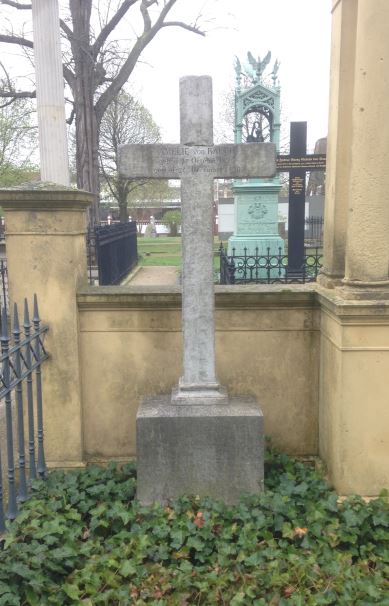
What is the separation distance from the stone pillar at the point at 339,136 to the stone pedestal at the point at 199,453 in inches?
54.8

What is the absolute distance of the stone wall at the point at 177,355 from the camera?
4348 millimetres

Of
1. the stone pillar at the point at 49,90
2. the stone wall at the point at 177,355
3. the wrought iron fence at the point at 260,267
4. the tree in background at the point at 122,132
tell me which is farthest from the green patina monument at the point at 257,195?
the tree in background at the point at 122,132

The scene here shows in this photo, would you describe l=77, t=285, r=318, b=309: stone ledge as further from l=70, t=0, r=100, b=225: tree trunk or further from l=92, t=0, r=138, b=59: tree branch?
l=92, t=0, r=138, b=59: tree branch

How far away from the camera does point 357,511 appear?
11.5ft

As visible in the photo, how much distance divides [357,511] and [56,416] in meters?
2.35

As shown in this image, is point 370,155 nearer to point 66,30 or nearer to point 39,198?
point 39,198

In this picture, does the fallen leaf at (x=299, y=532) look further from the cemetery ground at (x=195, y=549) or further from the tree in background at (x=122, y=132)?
the tree in background at (x=122, y=132)

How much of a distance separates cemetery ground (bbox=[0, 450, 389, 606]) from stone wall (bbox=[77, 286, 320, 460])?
614mm

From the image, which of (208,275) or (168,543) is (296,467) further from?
(208,275)

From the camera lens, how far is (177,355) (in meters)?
4.41

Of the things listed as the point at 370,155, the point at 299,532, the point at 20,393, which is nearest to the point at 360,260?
the point at 370,155

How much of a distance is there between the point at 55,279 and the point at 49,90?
30.4 feet

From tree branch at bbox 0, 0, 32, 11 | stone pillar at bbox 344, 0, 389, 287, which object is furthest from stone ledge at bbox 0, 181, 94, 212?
tree branch at bbox 0, 0, 32, 11

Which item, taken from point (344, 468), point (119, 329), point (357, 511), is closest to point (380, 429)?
point (344, 468)
